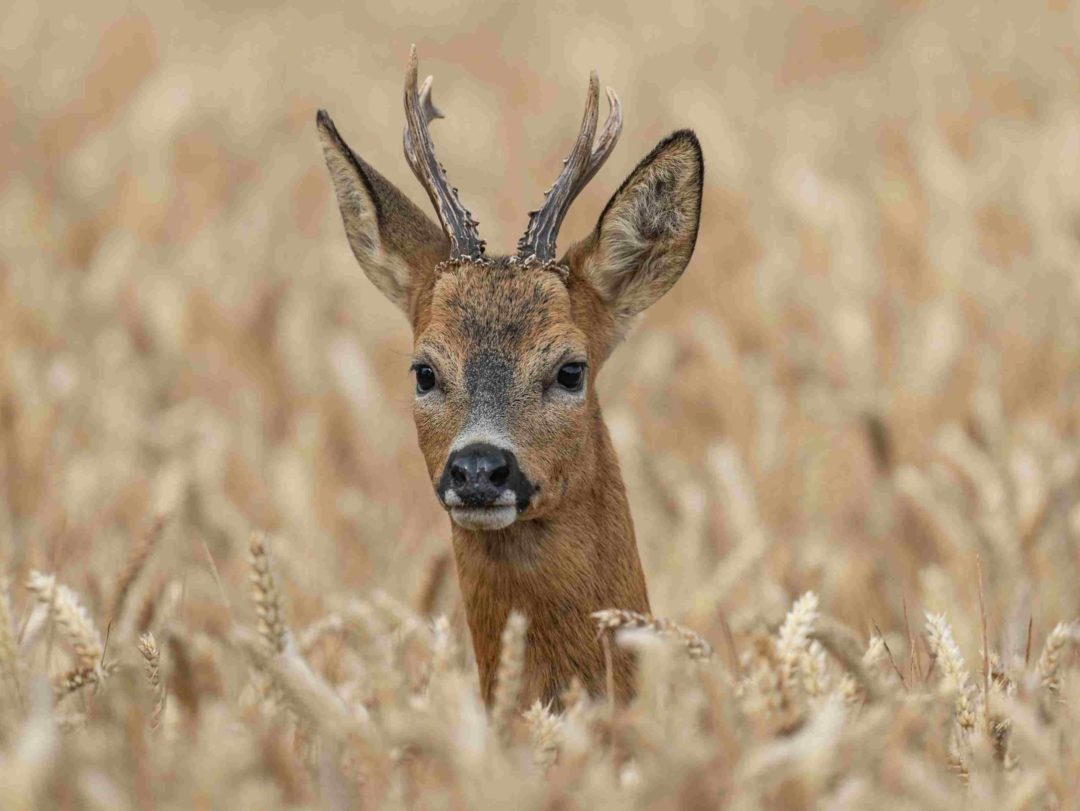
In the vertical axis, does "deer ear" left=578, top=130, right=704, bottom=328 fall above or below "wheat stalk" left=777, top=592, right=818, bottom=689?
above

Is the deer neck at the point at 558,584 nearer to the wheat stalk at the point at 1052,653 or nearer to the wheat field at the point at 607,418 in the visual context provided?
the wheat field at the point at 607,418

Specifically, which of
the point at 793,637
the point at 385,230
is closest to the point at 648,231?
the point at 385,230

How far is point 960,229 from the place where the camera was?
11.4 metres

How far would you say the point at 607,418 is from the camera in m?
9.43

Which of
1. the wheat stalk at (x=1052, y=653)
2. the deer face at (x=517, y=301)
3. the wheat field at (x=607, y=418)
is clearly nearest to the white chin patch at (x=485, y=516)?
the deer face at (x=517, y=301)

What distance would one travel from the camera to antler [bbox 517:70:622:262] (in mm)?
5555

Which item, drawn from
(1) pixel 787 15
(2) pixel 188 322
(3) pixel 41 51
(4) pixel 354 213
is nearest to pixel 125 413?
(2) pixel 188 322

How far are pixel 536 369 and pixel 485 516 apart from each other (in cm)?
64

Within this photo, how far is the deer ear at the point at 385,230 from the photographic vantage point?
19.8ft

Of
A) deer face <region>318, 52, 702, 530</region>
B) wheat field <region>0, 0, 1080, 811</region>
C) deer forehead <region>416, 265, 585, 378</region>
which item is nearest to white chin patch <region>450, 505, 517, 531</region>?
deer face <region>318, 52, 702, 530</region>

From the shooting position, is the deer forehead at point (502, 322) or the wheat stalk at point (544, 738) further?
the deer forehead at point (502, 322)

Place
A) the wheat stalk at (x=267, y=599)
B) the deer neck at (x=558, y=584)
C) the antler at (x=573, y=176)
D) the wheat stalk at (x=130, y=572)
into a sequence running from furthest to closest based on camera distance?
the wheat stalk at (x=130, y=572), the antler at (x=573, y=176), the deer neck at (x=558, y=584), the wheat stalk at (x=267, y=599)

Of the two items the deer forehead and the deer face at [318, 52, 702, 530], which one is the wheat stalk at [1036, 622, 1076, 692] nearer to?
the deer face at [318, 52, 702, 530]

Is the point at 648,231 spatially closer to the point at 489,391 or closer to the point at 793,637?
the point at 489,391
